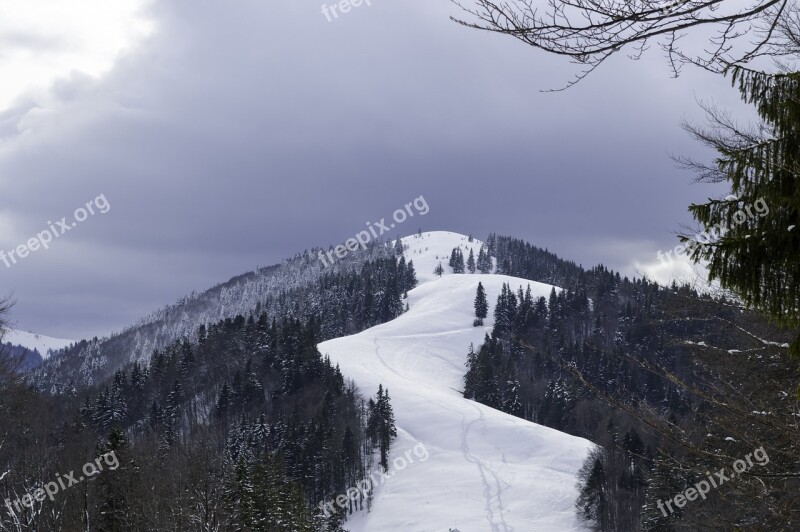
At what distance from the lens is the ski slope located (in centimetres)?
6291

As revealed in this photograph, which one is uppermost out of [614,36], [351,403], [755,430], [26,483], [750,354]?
[614,36]

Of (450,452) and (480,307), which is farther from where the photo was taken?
(480,307)

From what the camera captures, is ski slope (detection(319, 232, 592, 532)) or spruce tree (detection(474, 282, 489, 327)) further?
spruce tree (detection(474, 282, 489, 327))

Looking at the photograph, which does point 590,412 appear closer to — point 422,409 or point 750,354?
point 422,409

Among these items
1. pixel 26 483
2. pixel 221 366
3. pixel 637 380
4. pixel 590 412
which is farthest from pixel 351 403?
pixel 26 483

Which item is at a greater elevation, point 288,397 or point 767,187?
point 767,187

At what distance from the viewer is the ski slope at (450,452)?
62906 millimetres

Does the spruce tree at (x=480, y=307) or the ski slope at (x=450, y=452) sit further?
the spruce tree at (x=480, y=307)

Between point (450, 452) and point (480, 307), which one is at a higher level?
point (480, 307)

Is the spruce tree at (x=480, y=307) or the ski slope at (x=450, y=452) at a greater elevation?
the spruce tree at (x=480, y=307)

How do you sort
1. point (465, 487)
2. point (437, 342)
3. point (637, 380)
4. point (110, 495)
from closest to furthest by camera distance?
point (110, 495)
point (465, 487)
point (637, 380)
point (437, 342)

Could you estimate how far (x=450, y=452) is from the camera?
280 feet

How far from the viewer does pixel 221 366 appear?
384ft

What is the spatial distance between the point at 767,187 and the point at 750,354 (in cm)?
562
